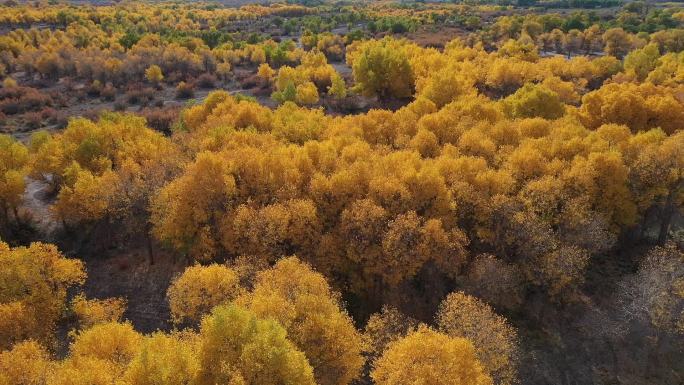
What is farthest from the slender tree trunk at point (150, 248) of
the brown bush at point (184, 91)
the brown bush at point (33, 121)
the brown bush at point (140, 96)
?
A: the brown bush at point (184, 91)

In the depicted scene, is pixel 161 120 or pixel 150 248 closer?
pixel 150 248

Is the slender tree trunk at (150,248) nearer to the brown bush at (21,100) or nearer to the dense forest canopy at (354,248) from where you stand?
the dense forest canopy at (354,248)

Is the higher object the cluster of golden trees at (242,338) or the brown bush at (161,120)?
the cluster of golden trees at (242,338)

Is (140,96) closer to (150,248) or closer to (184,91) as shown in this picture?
(184,91)

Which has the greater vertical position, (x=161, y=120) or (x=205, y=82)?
(x=161, y=120)

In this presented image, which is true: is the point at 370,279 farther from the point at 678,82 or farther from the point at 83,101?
the point at 83,101

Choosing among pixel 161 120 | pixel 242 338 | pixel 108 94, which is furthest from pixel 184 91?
pixel 242 338

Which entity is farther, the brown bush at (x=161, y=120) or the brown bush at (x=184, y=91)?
the brown bush at (x=184, y=91)

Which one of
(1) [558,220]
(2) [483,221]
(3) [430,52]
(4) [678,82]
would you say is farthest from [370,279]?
(3) [430,52]

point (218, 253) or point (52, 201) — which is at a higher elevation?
point (218, 253)
